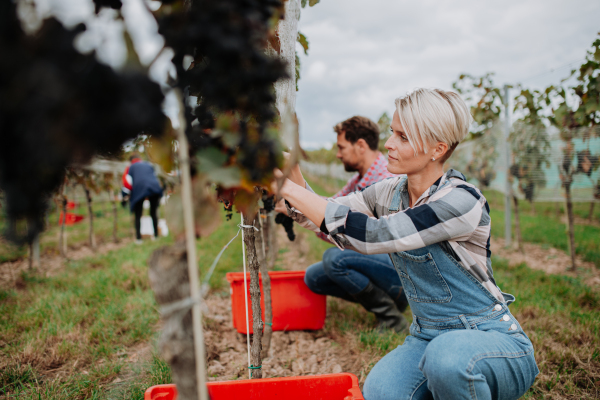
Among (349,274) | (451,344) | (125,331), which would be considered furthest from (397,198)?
(125,331)

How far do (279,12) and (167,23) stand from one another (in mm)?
288

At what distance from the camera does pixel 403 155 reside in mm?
1520

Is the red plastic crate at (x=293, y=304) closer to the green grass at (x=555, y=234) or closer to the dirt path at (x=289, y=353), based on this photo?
the dirt path at (x=289, y=353)

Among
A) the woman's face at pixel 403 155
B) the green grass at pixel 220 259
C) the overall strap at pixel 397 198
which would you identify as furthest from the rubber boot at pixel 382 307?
the green grass at pixel 220 259

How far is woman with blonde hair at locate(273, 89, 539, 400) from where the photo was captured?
1.25m

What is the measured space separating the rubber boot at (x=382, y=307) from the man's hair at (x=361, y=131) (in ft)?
3.85

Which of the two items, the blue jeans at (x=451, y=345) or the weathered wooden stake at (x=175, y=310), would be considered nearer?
the weathered wooden stake at (x=175, y=310)

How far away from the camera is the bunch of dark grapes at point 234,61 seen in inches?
25.5

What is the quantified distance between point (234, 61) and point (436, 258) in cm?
116

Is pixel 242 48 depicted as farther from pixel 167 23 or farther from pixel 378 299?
pixel 378 299

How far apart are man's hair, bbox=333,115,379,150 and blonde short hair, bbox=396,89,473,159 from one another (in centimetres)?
137

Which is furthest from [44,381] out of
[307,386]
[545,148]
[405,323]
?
[545,148]

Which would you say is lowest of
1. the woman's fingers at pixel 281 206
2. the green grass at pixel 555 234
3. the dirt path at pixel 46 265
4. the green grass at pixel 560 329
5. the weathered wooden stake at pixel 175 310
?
the green grass at pixel 560 329

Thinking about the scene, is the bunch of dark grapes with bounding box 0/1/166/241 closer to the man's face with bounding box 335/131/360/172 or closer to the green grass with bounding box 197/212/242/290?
the man's face with bounding box 335/131/360/172
